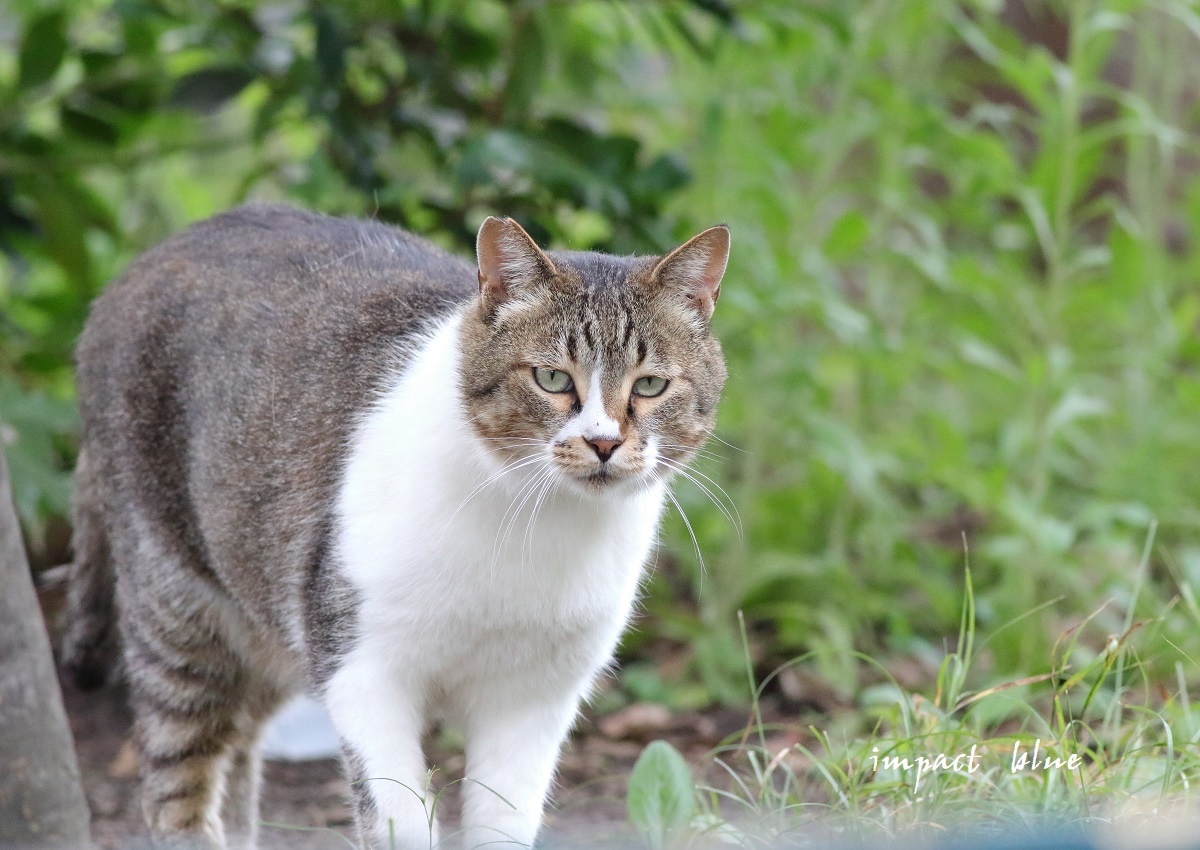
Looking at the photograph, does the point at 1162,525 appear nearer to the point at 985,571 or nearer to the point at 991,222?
the point at 985,571

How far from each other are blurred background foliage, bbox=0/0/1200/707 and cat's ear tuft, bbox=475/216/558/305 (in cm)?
83

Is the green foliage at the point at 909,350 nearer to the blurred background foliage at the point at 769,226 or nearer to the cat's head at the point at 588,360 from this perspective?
the blurred background foliage at the point at 769,226

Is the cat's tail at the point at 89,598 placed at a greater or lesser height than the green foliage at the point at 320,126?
lesser

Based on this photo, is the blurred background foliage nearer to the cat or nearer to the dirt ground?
the dirt ground

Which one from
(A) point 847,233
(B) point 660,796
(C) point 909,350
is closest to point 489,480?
(B) point 660,796

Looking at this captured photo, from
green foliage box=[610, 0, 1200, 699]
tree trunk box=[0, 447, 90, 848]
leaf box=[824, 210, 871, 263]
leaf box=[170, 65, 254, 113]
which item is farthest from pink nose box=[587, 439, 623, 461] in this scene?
leaf box=[824, 210, 871, 263]

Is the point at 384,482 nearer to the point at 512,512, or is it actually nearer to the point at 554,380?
the point at 512,512

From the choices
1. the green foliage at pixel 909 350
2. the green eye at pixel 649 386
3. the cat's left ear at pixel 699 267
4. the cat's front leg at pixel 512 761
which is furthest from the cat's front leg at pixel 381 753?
the green foliage at pixel 909 350

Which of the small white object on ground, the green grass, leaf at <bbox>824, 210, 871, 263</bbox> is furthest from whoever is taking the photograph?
leaf at <bbox>824, 210, 871, 263</bbox>

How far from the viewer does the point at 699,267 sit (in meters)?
2.60

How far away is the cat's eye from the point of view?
8.18 ft

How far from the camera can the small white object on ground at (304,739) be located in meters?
3.93

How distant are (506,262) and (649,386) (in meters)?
0.36

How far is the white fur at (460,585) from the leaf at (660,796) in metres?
0.24
